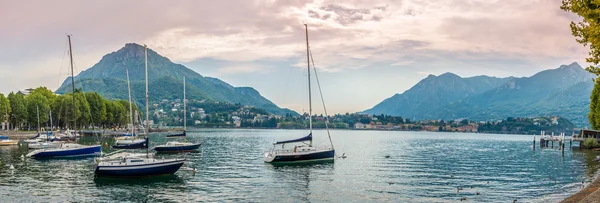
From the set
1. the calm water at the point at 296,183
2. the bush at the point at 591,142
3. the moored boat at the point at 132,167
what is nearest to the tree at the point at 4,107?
the calm water at the point at 296,183

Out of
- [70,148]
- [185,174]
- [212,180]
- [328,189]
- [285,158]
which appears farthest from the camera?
[70,148]

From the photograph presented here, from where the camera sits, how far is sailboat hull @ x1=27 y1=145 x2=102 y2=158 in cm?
5666

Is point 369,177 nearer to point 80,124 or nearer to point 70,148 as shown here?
point 70,148

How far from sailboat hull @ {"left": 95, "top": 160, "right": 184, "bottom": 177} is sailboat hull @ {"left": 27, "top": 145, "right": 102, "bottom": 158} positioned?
2279 centimetres

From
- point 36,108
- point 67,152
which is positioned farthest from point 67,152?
point 36,108

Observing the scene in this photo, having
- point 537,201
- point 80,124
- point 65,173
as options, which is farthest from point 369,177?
point 80,124

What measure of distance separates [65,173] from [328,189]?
2581 centimetres

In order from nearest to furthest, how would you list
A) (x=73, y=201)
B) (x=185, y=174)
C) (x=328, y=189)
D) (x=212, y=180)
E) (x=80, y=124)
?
(x=73, y=201), (x=328, y=189), (x=212, y=180), (x=185, y=174), (x=80, y=124)

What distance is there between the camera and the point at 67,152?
192ft

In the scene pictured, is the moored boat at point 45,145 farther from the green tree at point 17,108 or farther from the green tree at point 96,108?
the green tree at point 96,108

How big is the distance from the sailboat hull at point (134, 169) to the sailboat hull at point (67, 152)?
22.8 metres

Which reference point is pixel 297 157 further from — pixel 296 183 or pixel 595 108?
pixel 595 108

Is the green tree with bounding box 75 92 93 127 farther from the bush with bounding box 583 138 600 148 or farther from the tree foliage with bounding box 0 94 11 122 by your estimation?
the bush with bounding box 583 138 600 148

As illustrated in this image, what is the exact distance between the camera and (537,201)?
31422 mm
